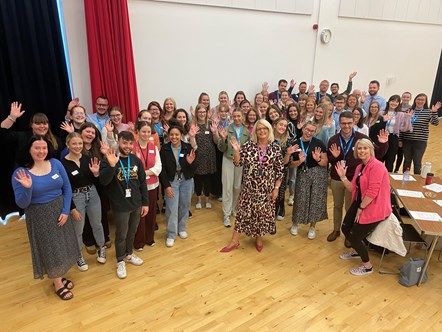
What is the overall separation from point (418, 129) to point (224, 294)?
14.1ft

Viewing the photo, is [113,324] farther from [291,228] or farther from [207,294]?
[291,228]

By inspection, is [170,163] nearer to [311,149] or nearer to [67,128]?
[67,128]

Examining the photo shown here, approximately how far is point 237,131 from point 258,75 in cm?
325

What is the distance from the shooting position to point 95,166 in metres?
3.24

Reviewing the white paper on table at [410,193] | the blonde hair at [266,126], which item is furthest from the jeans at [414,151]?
the blonde hair at [266,126]

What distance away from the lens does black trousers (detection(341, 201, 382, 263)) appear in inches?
132

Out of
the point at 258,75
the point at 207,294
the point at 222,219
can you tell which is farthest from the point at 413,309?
the point at 258,75

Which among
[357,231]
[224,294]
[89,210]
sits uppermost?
[89,210]

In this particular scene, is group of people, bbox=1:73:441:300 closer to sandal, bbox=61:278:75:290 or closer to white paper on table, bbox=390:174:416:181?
sandal, bbox=61:278:75:290

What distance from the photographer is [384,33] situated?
8938 mm

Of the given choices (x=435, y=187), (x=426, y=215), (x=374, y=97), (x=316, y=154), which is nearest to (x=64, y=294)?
(x=316, y=154)

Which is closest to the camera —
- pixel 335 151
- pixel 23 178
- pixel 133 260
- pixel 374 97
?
pixel 23 178

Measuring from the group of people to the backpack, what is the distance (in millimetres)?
329

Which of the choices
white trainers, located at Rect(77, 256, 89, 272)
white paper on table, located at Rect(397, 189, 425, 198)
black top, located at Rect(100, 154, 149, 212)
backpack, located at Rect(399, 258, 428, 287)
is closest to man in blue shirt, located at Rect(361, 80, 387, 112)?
white paper on table, located at Rect(397, 189, 425, 198)
